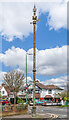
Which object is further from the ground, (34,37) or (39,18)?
(39,18)

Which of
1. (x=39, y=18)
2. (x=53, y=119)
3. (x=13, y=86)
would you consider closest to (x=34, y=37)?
(x=39, y=18)

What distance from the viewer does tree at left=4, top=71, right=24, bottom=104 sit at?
29570mm

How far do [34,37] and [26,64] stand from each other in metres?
12.4

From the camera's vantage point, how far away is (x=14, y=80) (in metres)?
30.1

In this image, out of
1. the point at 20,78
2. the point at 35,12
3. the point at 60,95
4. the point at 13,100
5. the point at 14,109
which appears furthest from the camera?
the point at 60,95

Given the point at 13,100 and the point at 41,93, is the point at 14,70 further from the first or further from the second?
the point at 41,93

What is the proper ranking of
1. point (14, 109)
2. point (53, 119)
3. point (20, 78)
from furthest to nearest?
point (20, 78) → point (14, 109) → point (53, 119)

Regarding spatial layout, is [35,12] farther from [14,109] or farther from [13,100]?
[13,100]

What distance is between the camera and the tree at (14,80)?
97.0 feet

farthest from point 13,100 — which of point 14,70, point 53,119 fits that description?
point 53,119

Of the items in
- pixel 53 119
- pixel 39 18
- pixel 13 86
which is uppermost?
pixel 39 18

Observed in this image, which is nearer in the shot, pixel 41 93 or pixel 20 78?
pixel 20 78

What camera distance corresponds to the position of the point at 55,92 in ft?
184

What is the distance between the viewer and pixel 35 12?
16.7 m
